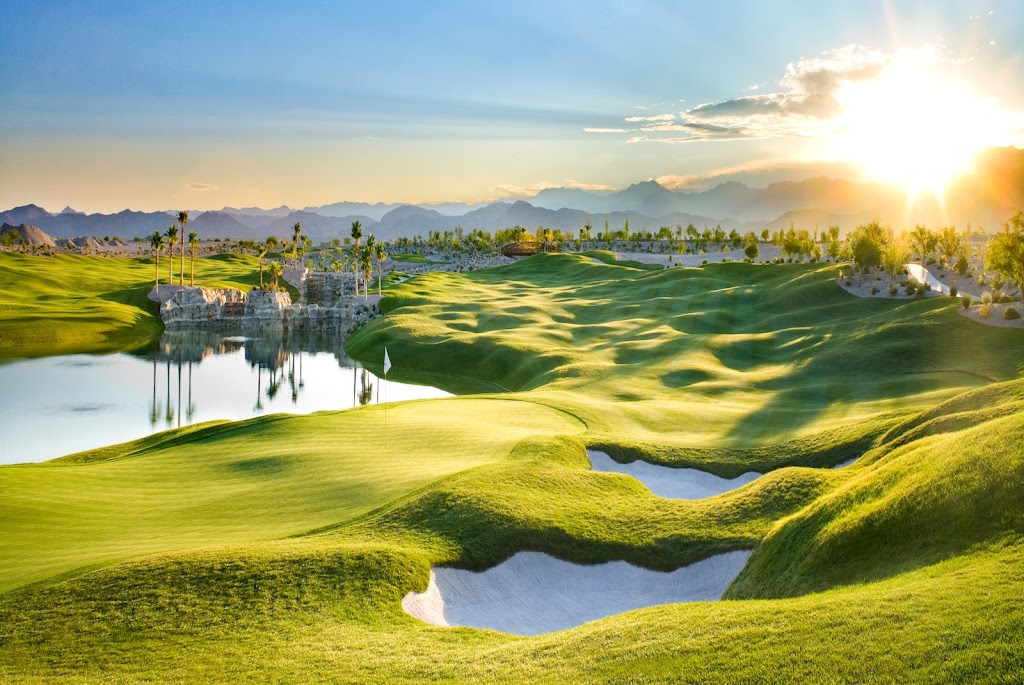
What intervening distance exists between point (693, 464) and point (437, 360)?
4193cm

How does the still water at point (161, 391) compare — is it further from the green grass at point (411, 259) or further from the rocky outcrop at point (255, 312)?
the green grass at point (411, 259)

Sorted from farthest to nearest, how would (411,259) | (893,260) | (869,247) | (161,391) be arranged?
(411,259), (869,247), (893,260), (161,391)

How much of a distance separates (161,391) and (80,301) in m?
47.4

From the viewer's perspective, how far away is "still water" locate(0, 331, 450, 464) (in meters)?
42.5

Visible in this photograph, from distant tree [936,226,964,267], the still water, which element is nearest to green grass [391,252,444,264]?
the still water

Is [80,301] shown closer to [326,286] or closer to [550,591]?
[326,286]

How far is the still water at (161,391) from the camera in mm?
42500

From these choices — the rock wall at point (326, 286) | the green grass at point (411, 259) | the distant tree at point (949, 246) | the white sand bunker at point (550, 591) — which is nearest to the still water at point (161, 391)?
the white sand bunker at point (550, 591)

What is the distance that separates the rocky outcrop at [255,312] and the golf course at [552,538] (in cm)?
6556

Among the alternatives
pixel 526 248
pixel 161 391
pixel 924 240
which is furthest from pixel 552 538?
pixel 526 248

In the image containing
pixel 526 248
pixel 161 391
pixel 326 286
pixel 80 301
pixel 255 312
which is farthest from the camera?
pixel 526 248

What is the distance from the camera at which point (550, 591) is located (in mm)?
17891

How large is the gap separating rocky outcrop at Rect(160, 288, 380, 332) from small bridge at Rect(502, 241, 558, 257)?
6754cm

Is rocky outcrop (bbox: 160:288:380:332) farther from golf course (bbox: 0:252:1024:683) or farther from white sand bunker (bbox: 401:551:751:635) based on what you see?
white sand bunker (bbox: 401:551:751:635)
